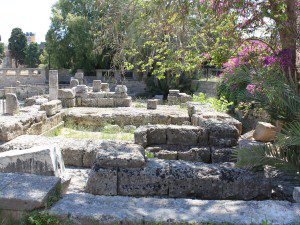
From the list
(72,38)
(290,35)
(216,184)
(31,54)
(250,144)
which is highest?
(72,38)

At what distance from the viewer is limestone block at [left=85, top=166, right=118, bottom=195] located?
4375mm

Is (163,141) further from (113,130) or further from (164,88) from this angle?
(164,88)

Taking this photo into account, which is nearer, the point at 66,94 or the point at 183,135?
the point at 183,135

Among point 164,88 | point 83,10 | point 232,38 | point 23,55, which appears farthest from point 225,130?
point 23,55

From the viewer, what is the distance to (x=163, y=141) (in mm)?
7504

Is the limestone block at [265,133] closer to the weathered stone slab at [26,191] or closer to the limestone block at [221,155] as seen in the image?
the limestone block at [221,155]

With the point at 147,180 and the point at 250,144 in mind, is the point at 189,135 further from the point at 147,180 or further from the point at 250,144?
the point at 147,180

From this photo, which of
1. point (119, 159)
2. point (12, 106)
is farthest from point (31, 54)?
point (119, 159)

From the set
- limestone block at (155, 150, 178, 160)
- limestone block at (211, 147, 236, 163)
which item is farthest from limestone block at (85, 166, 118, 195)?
limestone block at (211, 147, 236, 163)

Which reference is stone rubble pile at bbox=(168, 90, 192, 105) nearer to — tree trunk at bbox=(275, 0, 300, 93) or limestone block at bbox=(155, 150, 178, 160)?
limestone block at bbox=(155, 150, 178, 160)

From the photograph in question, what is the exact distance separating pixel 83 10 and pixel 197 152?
30.0 m

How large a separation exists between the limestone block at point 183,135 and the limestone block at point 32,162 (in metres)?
3.28

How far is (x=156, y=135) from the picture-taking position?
294 inches

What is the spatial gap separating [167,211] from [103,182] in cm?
154
